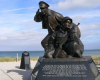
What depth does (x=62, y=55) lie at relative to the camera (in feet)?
14.8

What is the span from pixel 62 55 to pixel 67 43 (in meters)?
0.46

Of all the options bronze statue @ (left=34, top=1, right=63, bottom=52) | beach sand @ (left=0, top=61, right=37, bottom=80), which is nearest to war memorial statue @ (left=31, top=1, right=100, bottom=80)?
bronze statue @ (left=34, top=1, right=63, bottom=52)

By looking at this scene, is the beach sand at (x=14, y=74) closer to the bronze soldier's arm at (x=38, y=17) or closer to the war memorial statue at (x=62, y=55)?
the war memorial statue at (x=62, y=55)

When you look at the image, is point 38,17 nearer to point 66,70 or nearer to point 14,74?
point 66,70

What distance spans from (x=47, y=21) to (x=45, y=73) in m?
2.21

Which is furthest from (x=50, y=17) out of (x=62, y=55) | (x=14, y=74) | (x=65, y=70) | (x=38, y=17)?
(x=14, y=74)

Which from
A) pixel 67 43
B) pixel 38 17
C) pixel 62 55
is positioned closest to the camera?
pixel 62 55

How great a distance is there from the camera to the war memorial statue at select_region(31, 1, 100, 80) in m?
3.96

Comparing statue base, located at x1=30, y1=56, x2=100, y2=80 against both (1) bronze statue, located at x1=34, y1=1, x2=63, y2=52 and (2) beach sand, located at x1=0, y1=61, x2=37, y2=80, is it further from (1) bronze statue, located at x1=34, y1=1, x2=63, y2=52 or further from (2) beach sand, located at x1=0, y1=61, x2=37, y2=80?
(2) beach sand, located at x1=0, y1=61, x2=37, y2=80

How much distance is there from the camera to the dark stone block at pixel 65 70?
391 centimetres

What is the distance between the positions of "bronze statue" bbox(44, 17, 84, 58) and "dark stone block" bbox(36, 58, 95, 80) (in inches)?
13.2

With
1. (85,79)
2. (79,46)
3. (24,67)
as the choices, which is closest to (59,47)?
(79,46)

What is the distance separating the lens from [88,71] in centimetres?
395

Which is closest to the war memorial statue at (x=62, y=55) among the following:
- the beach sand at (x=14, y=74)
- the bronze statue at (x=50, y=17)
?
the bronze statue at (x=50, y=17)
